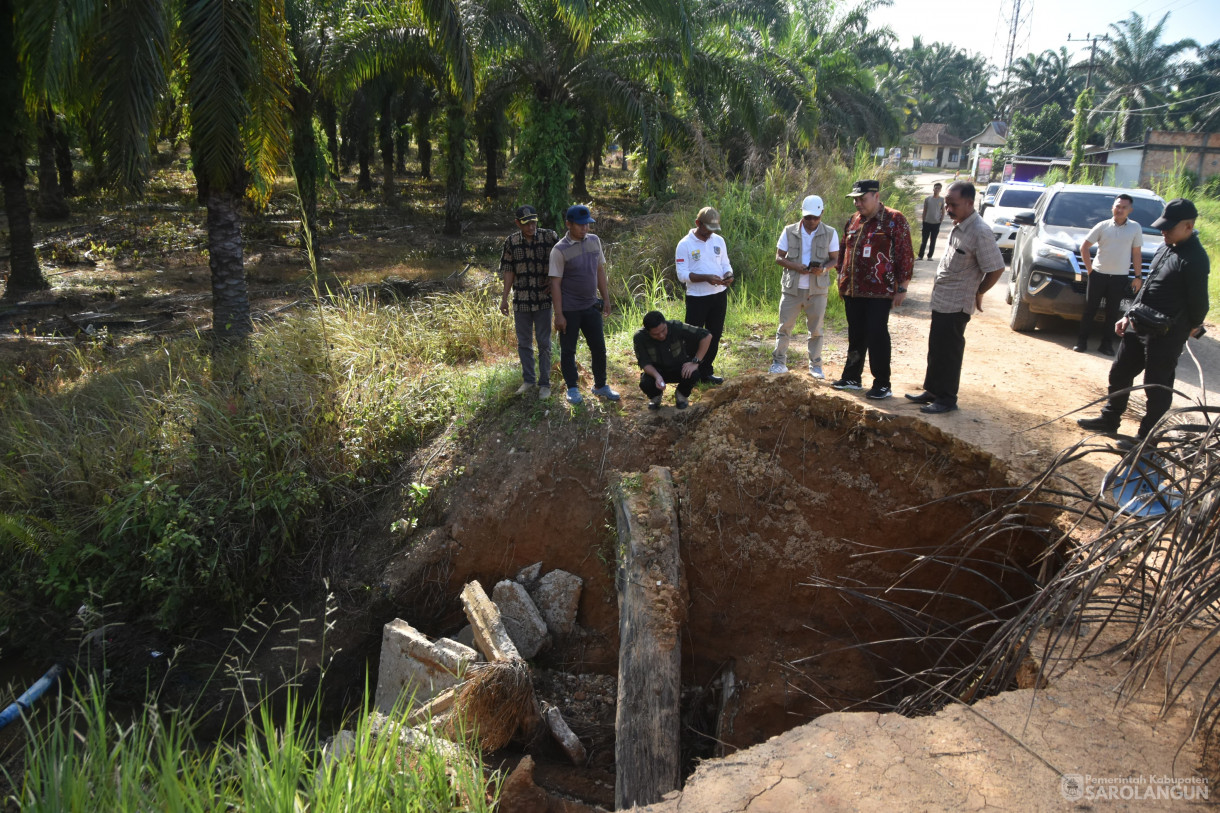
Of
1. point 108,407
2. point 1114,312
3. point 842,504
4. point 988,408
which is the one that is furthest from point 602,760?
point 1114,312

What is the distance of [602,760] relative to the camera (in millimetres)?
4852

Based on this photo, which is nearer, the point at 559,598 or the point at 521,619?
the point at 521,619

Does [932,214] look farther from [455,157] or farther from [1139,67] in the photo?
[1139,67]

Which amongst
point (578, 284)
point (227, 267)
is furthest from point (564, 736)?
point (227, 267)

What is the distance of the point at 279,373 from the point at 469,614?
3326mm

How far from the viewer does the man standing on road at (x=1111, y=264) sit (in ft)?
23.7

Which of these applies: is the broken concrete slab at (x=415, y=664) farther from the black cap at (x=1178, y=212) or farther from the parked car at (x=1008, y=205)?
the parked car at (x=1008, y=205)

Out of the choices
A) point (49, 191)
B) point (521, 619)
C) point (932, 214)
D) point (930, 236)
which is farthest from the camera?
point (49, 191)

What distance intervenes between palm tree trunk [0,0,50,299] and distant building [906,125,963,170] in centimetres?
6089

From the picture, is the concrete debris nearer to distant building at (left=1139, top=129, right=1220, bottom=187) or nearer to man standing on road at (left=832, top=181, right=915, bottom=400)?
man standing on road at (left=832, top=181, right=915, bottom=400)

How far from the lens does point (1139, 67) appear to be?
43.2m

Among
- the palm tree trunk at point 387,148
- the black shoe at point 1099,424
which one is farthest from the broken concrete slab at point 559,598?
the palm tree trunk at point 387,148

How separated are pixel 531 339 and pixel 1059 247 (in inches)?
257

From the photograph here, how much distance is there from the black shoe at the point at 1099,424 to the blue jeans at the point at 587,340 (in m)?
3.67
